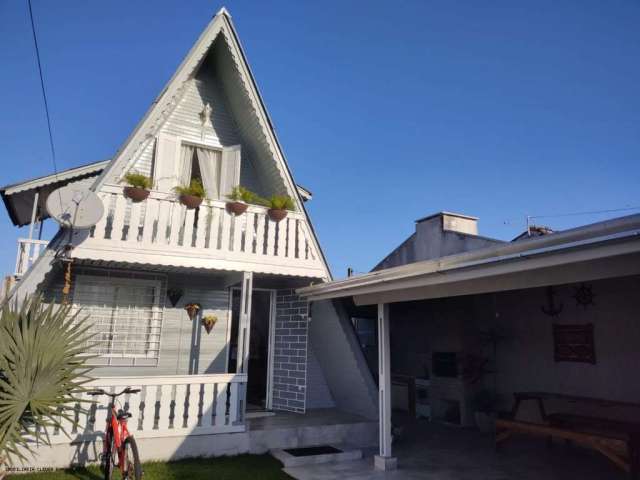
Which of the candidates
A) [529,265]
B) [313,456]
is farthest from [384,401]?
[529,265]

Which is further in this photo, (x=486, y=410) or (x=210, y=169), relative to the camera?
(x=486, y=410)

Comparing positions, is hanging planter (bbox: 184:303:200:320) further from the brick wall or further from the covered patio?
the covered patio

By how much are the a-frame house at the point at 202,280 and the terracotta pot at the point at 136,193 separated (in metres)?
0.14

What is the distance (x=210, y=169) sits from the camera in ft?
32.6

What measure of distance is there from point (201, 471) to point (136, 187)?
4.68 m

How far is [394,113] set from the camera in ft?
51.8

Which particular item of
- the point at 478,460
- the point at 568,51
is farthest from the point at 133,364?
the point at 568,51

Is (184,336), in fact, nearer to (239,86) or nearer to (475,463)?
(239,86)

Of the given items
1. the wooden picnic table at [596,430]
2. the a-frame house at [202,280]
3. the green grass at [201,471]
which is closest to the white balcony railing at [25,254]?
the a-frame house at [202,280]

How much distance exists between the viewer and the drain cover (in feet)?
24.4

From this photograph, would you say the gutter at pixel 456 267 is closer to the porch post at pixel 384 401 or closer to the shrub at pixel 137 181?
the porch post at pixel 384 401

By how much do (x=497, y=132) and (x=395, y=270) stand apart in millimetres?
10522

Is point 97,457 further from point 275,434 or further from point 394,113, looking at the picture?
point 394,113

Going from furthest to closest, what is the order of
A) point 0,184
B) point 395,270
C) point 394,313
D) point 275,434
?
1. point 394,313
2. point 0,184
3. point 275,434
4. point 395,270
